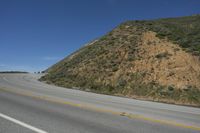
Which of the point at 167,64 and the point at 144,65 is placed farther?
the point at 144,65

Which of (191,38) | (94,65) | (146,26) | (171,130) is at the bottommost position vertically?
(171,130)

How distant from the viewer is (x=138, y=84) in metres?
28.1

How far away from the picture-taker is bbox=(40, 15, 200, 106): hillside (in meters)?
26.1

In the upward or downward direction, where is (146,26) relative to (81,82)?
upward

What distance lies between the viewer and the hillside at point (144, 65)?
85.6 feet

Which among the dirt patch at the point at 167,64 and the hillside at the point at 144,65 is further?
the dirt patch at the point at 167,64

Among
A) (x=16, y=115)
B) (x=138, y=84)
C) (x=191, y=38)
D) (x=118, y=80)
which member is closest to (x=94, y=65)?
(x=118, y=80)

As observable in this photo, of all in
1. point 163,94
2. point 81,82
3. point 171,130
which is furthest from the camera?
point 81,82

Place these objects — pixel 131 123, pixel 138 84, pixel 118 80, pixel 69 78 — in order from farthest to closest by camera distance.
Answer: pixel 69 78
pixel 118 80
pixel 138 84
pixel 131 123

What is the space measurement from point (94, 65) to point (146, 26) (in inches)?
484

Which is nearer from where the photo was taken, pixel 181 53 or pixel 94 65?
pixel 181 53

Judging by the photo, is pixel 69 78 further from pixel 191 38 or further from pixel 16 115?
pixel 16 115

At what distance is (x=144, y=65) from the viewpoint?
31828 mm

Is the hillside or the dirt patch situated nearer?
the hillside
